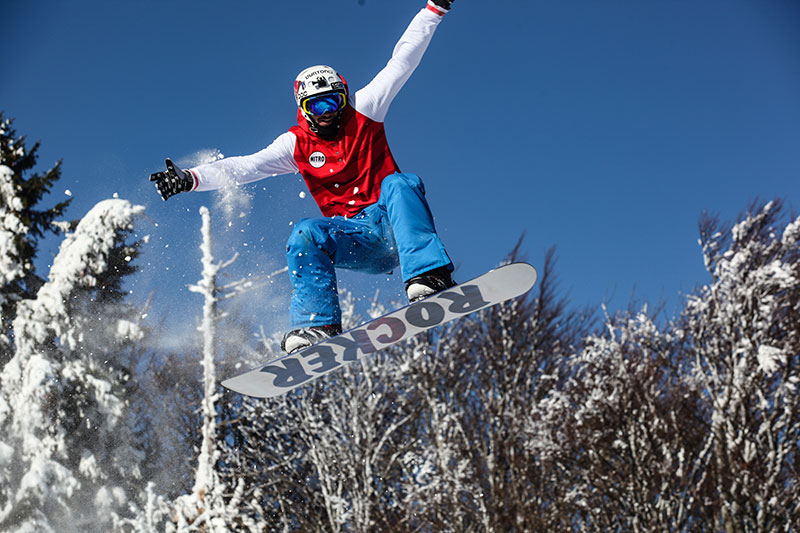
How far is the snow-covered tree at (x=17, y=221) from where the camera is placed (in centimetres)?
1202

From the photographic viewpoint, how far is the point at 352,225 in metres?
4.11

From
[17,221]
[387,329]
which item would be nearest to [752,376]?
[387,329]

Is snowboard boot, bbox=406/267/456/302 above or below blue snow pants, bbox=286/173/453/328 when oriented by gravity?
below

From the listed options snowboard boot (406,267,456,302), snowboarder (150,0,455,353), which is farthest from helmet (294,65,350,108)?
snowboard boot (406,267,456,302)

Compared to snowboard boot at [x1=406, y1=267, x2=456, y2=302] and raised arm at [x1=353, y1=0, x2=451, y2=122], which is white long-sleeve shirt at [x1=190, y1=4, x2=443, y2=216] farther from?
snowboard boot at [x1=406, y1=267, x2=456, y2=302]

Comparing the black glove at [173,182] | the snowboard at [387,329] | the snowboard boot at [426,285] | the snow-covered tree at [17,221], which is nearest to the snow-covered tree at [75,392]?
the snow-covered tree at [17,221]

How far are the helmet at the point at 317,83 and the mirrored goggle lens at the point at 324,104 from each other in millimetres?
29

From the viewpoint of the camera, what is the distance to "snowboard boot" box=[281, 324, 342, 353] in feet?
12.7

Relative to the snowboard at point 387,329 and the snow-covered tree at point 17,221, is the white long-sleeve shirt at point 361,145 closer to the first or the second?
the snowboard at point 387,329

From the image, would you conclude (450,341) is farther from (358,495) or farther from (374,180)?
(374,180)

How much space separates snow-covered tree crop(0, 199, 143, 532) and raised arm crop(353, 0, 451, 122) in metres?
8.48

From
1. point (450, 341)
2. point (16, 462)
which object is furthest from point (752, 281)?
point (16, 462)

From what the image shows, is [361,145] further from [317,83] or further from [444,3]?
[444,3]

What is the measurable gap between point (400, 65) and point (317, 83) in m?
0.54
